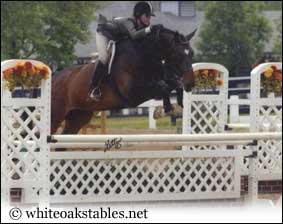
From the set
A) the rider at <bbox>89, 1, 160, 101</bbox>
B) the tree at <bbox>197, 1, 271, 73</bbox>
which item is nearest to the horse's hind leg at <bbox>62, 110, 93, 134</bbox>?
the rider at <bbox>89, 1, 160, 101</bbox>

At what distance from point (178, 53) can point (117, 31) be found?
2.75 ft

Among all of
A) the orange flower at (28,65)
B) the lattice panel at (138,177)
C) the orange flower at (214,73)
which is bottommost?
the lattice panel at (138,177)

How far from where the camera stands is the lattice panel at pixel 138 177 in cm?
827

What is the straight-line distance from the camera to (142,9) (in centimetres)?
891

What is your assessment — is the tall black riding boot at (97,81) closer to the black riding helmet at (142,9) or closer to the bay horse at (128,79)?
the bay horse at (128,79)

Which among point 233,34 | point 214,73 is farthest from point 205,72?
point 233,34

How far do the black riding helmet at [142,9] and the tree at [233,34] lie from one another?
2386 centimetres

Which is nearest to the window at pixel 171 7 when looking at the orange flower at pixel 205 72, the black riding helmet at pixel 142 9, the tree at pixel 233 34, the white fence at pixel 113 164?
the tree at pixel 233 34

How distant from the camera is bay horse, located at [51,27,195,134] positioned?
8703mm

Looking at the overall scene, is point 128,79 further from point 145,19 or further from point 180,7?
point 180,7

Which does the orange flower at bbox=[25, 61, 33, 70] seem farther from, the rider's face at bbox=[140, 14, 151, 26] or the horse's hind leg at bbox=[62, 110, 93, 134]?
the horse's hind leg at bbox=[62, 110, 93, 134]

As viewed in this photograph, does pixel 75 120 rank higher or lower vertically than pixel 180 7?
lower

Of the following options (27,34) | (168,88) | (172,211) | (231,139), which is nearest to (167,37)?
(168,88)

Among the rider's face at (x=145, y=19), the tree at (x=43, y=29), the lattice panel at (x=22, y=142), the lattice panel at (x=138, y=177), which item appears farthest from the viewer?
the tree at (x=43, y=29)
